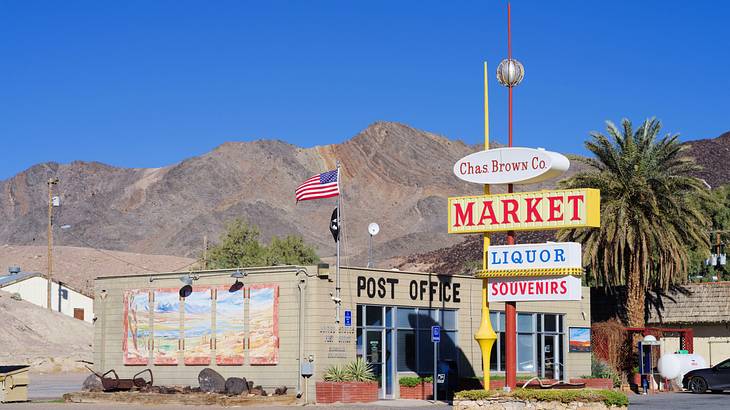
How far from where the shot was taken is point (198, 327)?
3534 cm

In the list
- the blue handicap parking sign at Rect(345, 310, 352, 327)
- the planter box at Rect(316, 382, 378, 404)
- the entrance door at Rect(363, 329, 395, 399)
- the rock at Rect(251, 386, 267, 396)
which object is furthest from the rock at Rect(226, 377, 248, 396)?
the entrance door at Rect(363, 329, 395, 399)

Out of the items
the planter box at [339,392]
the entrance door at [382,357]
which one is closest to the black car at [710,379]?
the entrance door at [382,357]

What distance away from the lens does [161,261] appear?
364 ft

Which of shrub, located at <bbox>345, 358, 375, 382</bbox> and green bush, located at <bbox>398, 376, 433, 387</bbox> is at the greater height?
shrub, located at <bbox>345, 358, 375, 382</bbox>

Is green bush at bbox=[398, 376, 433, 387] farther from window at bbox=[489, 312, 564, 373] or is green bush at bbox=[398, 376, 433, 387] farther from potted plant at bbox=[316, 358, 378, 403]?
window at bbox=[489, 312, 564, 373]

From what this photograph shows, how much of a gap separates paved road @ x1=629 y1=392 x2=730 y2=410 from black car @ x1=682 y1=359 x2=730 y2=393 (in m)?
0.45

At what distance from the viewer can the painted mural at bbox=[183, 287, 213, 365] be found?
115ft

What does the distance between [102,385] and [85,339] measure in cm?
4322

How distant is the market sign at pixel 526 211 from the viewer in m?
27.4

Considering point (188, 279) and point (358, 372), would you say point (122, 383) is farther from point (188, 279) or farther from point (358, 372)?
point (358, 372)

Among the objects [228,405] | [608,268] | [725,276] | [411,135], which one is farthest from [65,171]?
[228,405]

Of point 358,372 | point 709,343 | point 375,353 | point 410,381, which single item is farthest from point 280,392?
point 709,343

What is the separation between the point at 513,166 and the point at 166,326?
13.4 meters

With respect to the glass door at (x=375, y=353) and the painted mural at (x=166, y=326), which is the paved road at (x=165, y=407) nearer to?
the glass door at (x=375, y=353)
